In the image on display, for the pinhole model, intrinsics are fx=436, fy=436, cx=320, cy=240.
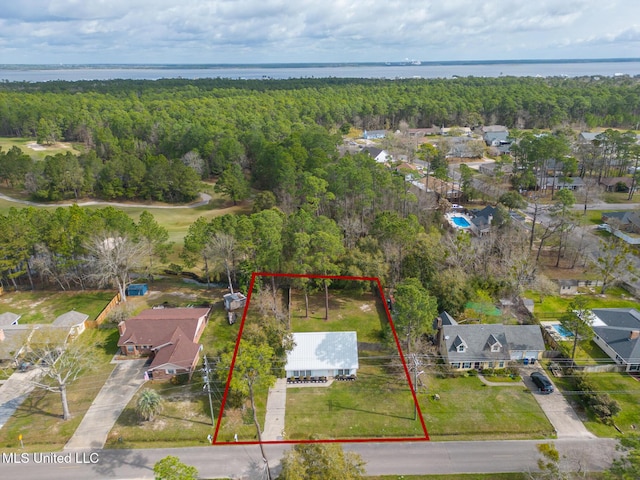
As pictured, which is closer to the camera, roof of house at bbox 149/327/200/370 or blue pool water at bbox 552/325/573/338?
roof of house at bbox 149/327/200/370

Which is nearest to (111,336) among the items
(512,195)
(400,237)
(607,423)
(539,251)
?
(400,237)

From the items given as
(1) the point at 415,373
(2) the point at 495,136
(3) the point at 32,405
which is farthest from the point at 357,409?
(2) the point at 495,136

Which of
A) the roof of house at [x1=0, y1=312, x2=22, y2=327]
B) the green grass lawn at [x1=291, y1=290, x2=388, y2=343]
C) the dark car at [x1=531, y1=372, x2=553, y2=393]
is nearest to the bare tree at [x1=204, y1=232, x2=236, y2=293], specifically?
the green grass lawn at [x1=291, y1=290, x2=388, y2=343]

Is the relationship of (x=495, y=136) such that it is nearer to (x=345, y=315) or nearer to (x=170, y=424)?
(x=345, y=315)

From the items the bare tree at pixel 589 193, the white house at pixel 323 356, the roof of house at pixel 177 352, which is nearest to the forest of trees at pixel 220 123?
the roof of house at pixel 177 352

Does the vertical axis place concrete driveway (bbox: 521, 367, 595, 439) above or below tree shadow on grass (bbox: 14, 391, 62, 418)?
below

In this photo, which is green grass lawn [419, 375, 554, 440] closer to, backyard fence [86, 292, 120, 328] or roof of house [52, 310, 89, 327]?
backyard fence [86, 292, 120, 328]
